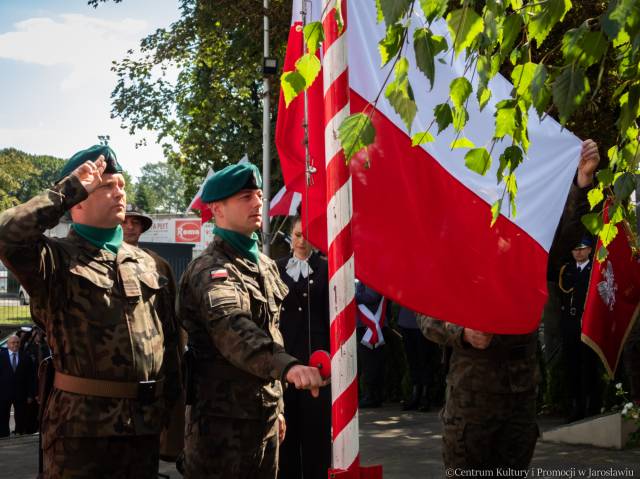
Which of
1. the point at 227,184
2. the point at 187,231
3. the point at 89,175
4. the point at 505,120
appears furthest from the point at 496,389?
the point at 187,231

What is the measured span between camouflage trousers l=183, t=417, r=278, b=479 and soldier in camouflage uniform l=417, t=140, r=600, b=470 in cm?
111

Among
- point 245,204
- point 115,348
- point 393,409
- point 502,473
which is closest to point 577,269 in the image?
point 393,409

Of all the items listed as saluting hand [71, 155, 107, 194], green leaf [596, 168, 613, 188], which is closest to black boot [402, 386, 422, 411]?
green leaf [596, 168, 613, 188]

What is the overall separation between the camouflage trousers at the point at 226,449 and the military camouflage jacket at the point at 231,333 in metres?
0.05

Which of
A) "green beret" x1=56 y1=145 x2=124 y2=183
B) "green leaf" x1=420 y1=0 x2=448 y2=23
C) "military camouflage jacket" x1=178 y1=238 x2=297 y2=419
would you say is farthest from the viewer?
"green beret" x1=56 y1=145 x2=124 y2=183

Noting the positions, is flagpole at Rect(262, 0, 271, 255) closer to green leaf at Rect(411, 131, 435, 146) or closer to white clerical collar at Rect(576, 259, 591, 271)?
white clerical collar at Rect(576, 259, 591, 271)

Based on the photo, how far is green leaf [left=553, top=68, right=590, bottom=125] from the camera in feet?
7.91

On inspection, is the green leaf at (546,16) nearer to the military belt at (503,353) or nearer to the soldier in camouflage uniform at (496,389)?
the soldier in camouflage uniform at (496,389)

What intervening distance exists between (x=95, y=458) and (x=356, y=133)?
1917mm

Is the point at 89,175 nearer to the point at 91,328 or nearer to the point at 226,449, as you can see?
the point at 91,328

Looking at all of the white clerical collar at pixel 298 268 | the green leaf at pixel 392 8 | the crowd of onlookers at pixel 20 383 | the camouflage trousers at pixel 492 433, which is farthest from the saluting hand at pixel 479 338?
the crowd of onlookers at pixel 20 383

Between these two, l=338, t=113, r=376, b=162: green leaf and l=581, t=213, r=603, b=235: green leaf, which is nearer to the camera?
l=338, t=113, r=376, b=162: green leaf

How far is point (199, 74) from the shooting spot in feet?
80.1

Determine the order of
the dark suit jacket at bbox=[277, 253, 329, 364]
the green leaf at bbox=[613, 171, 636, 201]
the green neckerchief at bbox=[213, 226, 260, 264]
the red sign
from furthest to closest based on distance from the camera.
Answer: the red sign → the dark suit jacket at bbox=[277, 253, 329, 364] → the green neckerchief at bbox=[213, 226, 260, 264] → the green leaf at bbox=[613, 171, 636, 201]
